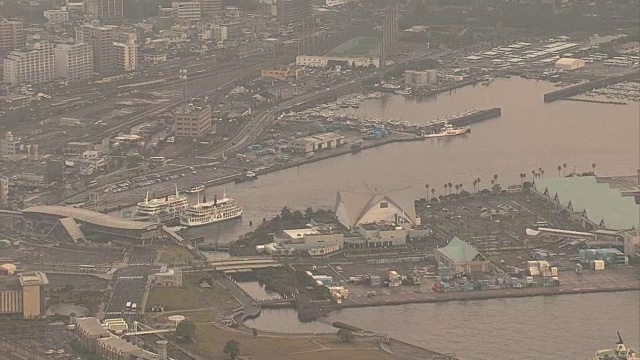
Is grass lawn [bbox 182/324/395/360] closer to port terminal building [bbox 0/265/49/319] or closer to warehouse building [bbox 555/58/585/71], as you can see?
port terminal building [bbox 0/265/49/319]

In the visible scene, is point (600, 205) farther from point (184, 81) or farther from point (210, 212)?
point (184, 81)

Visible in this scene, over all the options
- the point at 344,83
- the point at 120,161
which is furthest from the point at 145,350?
the point at 344,83

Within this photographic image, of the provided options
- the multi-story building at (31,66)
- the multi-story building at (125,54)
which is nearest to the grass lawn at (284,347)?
the multi-story building at (31,66)

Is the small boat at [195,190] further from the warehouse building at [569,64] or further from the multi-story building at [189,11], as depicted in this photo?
the multi-story building at [189,11]

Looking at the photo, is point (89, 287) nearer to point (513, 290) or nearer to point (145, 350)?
point (145, 350)

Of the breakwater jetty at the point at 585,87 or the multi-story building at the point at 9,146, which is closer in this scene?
the multi-story building at the point at 9,146

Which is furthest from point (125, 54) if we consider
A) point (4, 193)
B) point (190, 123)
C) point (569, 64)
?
point (4, 193)

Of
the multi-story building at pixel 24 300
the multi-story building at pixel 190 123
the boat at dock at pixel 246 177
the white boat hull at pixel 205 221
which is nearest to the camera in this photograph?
the multi-story building at pixel 24 300

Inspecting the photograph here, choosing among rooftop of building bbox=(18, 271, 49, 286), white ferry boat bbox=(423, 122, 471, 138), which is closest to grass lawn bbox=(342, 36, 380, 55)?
white ferry boat bbox=(423, 122, 471, 138)
